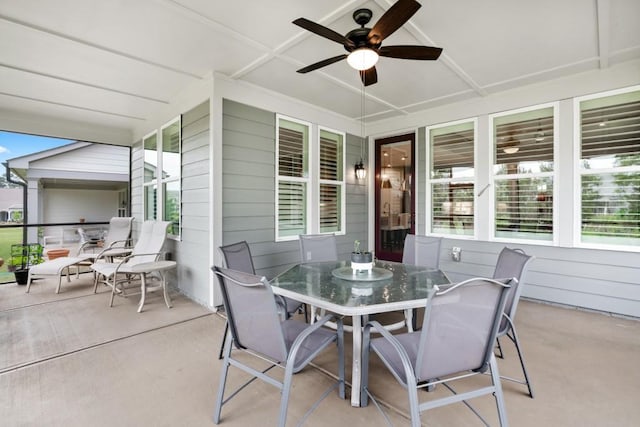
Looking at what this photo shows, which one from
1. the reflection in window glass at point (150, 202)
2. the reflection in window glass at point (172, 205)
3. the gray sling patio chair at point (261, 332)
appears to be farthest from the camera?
the reflection in window glass at point (150, 202)

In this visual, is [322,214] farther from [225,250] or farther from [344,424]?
[344,424]

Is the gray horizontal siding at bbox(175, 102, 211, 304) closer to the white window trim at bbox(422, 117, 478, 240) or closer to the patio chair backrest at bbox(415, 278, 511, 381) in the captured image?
the patio chair backrest at bbox(415, 278, 511, 381)

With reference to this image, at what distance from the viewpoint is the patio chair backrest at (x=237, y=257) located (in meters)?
2.57

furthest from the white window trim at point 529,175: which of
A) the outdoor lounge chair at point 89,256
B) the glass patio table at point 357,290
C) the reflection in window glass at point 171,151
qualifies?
the outdoor lounge chair at point 89,256

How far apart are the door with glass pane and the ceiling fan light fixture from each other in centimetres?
341

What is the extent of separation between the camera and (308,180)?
15.6ft

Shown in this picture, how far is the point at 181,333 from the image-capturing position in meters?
3.03

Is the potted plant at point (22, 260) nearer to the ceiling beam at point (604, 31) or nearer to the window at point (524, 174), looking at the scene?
the window at point (524, 174)

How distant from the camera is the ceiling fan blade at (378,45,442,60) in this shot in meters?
2.28

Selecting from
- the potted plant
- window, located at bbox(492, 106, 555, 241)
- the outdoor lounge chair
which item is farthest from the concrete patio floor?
the potted plant

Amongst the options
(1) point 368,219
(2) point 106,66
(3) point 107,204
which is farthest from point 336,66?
(3) point 107,204

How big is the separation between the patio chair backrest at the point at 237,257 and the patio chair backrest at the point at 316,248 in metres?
0.77

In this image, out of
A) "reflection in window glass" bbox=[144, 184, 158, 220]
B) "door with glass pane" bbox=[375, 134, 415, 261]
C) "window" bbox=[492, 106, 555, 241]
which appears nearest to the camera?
"window" bbox=[492, 106, 555, 241]

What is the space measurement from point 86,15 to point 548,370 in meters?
4.87
